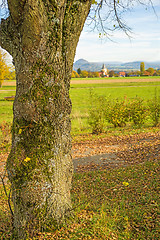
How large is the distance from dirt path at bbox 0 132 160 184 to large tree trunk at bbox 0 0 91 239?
147 inches

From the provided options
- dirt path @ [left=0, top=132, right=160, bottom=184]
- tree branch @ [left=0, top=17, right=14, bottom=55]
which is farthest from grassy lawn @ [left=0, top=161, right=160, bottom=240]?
tree branch @ [left=0, top=17, right=14, bottom=55]

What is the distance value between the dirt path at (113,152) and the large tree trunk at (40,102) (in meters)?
3.73

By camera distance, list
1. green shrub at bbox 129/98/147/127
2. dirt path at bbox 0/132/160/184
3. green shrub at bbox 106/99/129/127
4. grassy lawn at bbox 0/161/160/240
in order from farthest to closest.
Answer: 1. green shrub at bbox 129/98/147/127
2. green shrub at bbox 106/99/129/127
3. dirt path at bbox 0/132/160/184
4. grassy lawn at bbox 0/161/160/240

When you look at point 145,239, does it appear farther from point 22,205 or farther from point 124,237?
point 22,205

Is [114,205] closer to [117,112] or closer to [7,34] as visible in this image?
[7,34]

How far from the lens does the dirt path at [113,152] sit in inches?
270

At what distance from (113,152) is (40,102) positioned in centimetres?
562

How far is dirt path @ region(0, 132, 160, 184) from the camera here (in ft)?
22.5

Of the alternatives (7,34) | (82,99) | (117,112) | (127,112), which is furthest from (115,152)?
(82,99)

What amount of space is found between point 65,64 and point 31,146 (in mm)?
1174

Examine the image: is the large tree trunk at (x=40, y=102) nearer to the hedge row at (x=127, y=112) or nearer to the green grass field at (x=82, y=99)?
the green grass field at (x=82, y=99)

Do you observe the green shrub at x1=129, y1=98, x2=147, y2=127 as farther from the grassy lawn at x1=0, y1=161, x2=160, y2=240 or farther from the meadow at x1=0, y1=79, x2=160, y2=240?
the grassy lawn at x1=0, y1=161, x2=160, y2=240

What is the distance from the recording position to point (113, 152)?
7.98 m

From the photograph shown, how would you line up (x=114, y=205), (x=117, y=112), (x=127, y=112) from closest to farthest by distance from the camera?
(x=114, y=205), (x=117, y=112), (x=127, y=112)
